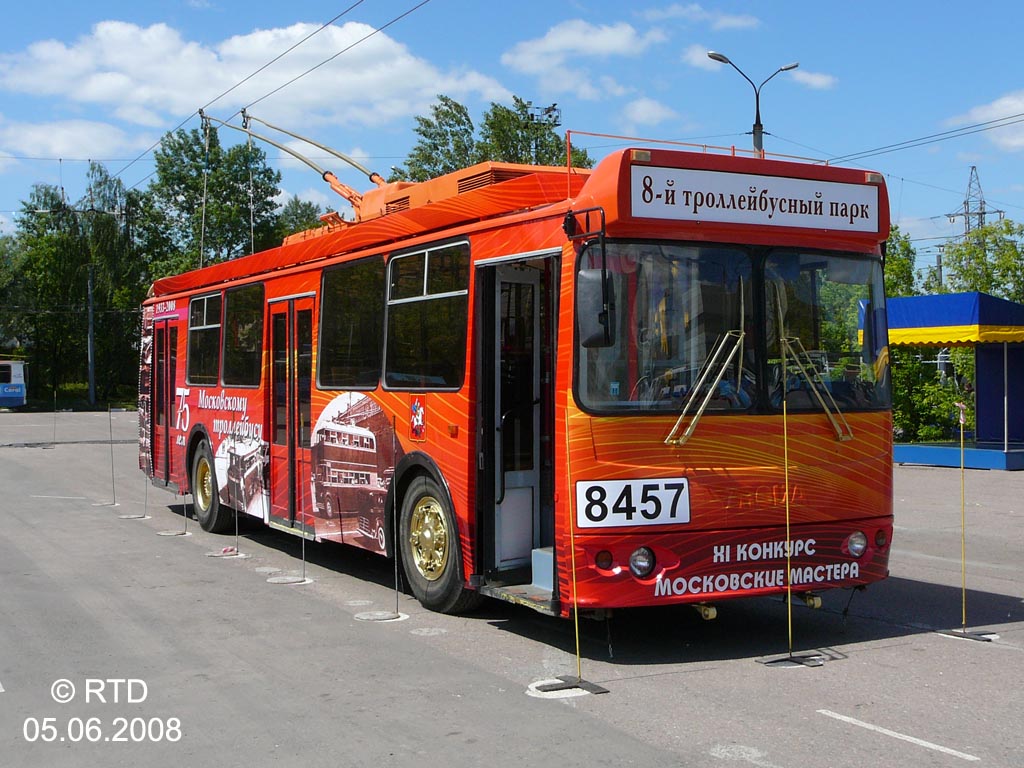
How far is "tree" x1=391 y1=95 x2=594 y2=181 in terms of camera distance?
36875 millimetres

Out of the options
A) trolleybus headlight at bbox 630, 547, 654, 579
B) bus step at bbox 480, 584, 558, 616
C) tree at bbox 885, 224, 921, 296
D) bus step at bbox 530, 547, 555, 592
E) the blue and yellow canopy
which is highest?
tree at bbox 885, 224, 921, 296

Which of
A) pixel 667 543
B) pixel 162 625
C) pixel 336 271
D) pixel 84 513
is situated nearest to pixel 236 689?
pixel 162 625

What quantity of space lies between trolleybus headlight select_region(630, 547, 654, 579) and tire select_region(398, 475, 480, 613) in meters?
1.76

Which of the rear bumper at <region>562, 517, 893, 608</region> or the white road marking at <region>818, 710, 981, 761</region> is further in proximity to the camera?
the rear bumper at <region>562, 517, 893, 608</region>

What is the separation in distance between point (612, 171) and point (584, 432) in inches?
64.1

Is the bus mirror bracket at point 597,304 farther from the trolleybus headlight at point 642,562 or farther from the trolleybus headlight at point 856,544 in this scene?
the trolleybus headlight at point 856,544

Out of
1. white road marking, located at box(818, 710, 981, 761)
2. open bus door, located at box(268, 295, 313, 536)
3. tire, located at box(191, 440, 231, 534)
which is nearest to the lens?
white road marking, located at box(818, 710, 981, 761)

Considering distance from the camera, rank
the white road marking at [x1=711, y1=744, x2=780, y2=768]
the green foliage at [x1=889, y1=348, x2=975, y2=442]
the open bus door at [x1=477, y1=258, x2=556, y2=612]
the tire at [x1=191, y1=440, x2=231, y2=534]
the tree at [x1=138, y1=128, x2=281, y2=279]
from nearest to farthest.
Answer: the white road marking at [x1=711, y1=744, x2=780, y2=768]
the open bus door at [x1=477, y1=258, x2=556, y2=612]
the tire at [x1=191, y1=440, x2=231, y2=534]
the green foliage at [x1=889, y1=348, x2=975, y2=442]
the tree at [x1=138, y1=128, x2=281, y2=279]

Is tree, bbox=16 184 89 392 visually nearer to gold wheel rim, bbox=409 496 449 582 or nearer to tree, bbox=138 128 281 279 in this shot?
tree, bbox=138 128 281 279

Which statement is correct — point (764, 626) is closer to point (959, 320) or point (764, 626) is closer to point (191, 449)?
point (191, 449)

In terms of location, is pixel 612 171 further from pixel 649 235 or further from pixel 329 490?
pixel 329 490

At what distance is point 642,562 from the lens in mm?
6980

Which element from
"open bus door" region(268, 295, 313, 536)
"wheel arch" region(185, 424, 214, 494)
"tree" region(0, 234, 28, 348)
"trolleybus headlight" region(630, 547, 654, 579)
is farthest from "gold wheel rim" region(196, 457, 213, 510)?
"tree" region(0, 234, 28, 348)

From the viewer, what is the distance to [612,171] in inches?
277
